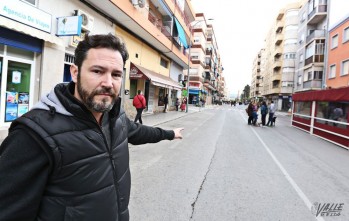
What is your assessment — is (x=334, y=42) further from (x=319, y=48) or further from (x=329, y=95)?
(x=329, y=95)

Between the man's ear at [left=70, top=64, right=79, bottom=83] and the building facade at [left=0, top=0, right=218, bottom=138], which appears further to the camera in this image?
the building facade at [left=0, top=0, right=218, bottom=138]

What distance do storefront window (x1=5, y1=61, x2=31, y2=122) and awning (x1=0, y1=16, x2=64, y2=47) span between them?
122 cm

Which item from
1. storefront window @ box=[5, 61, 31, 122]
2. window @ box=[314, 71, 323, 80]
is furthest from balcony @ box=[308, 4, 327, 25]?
storefront window @ box=[5, 61, 31, 122]

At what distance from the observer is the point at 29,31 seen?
7.35 m

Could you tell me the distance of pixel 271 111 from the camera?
1744 cm

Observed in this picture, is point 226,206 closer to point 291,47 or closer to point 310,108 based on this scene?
point 310,108

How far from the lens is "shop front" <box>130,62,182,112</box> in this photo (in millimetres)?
16188

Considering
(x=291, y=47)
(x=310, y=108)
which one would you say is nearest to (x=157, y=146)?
(x=310, y=108)

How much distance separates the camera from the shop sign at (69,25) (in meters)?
8.78

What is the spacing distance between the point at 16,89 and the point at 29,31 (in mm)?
2092

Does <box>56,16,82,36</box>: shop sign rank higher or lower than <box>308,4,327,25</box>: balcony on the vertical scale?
lower

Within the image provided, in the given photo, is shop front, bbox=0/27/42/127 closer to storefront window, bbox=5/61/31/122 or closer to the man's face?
storefront window, bbox=5/61/31/122

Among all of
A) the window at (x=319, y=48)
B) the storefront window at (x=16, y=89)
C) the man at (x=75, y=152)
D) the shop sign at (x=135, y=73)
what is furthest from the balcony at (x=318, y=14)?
the man at (x=75, y=152)

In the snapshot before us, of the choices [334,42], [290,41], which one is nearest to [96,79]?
[334,42]
